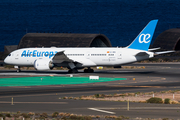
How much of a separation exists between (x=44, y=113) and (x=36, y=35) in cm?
7075

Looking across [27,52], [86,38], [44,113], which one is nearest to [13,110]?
[44,113]

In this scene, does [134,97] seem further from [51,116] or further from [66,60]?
[66,60]

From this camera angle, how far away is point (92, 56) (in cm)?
5862

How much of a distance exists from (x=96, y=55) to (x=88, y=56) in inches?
55.0

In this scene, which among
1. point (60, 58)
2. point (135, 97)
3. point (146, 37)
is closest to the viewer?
point (135, 97)

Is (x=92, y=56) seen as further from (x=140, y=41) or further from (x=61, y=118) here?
(x=61, y=118)

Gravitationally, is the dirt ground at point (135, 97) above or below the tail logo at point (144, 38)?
below

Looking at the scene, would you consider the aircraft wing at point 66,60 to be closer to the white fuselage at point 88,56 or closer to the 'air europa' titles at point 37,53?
the white fuselage at point 88,56

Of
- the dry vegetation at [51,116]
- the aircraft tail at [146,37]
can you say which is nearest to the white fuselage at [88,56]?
the aircraft tail at [146,37]

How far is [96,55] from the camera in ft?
191

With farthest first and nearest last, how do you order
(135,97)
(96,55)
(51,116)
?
1. (96,55)
2. (135,97)
3. (51,116)

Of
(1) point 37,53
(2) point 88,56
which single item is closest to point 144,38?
(2) point 88,56

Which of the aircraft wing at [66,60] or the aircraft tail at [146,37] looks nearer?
the aircraft tail at [146,37]

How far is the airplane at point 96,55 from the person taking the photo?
56.5 metres
